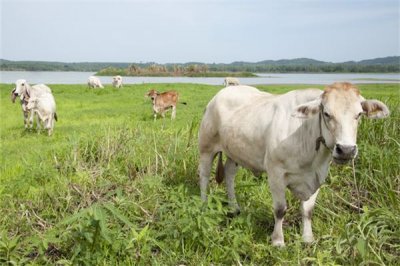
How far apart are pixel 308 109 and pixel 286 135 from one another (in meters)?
0.39

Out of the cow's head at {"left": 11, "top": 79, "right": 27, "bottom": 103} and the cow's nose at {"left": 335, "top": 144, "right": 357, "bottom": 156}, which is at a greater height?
the cow's head at {"left": 11, "top": 79, "right": 27, "bottom": 103}

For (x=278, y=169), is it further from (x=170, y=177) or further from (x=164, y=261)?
(x=170, y=177)

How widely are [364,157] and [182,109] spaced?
39.8 feet

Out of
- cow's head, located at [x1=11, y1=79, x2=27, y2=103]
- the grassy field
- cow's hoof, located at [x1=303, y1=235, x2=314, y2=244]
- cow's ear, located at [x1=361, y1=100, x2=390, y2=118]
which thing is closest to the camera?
cow's ear, located at [x1=361, y1=100, x2=390, y2=118]

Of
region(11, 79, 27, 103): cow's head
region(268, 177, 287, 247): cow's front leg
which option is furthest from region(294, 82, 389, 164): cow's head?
region(11, 79, 27, 103): cow's head

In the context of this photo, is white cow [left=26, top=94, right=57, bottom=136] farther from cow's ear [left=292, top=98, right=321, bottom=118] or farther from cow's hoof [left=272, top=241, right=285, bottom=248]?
cow's ear [left=292, top=98, right=321, bottom=118]

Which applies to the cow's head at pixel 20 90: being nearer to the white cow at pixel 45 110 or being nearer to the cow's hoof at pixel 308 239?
the white cow at pixel 45 110

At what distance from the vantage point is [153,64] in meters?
67.6

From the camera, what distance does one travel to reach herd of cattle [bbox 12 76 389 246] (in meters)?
3.28

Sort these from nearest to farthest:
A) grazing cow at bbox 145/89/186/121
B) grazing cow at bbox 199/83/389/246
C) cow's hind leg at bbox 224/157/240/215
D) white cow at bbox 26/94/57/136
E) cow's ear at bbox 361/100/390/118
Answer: grazing cow at bbox 199/83/389/246 → cow's ear at bbox 361/100/390/118 → cow's hind leg at bbox 224/157/240/215 → white cow at bbox 26/94/57/136 → grazing cow at bbox 145/89/186/121

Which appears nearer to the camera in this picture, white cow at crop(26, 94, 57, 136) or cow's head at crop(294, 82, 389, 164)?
cow's head at crop(294, 82, 389, 164)

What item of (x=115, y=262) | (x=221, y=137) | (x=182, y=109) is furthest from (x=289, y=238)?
(x=182, y=109)

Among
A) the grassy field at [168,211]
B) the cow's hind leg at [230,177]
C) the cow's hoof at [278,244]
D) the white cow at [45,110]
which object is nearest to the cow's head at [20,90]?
the white cow at [45,110]

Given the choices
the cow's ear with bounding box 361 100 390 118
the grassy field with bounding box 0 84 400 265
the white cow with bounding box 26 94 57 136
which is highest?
the cow's ear with bounding box 361 100 390 118
